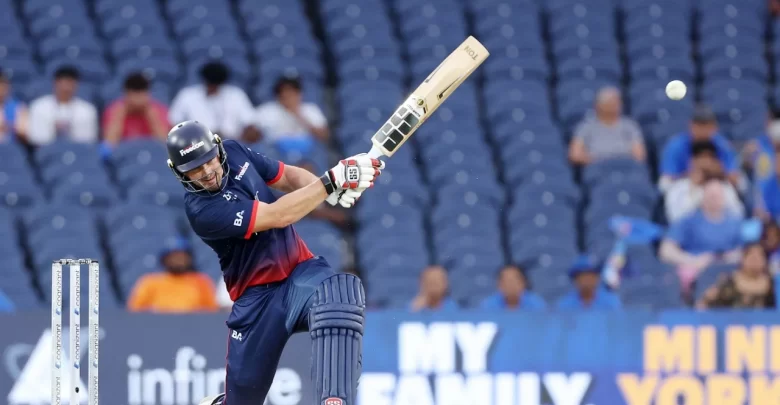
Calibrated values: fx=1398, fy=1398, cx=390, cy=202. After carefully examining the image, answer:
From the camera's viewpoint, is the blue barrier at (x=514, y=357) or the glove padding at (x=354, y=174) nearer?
the glove padding at (x=354, y=174)

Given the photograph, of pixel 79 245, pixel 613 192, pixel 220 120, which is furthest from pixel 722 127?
pixel 79 245

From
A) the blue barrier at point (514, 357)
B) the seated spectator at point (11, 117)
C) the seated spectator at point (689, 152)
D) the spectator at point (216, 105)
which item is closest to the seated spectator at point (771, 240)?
the seated spectator at point (689, 152)

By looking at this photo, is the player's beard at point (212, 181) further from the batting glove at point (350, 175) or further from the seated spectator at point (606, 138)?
the seated spectator at point (606, 138)

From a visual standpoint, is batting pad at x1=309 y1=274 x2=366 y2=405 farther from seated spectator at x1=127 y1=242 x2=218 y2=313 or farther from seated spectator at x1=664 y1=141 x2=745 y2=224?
seated spectator at x1=664 y1=141 x2=745 y2=224

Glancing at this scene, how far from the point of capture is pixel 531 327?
9891mm

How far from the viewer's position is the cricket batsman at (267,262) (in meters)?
6.82

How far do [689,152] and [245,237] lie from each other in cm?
638

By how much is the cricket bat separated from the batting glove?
11.7 inches

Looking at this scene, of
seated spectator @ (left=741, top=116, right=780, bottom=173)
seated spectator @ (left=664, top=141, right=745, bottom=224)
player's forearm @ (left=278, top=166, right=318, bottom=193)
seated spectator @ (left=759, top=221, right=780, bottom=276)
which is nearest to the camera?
player's forearm @ (left=278, top=166, right=318, bottom=193)

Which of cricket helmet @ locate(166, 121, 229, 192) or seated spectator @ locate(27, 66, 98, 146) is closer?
cricket helmet @ locate(166, 121, 229, 192)

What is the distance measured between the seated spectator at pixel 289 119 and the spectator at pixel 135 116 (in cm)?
90

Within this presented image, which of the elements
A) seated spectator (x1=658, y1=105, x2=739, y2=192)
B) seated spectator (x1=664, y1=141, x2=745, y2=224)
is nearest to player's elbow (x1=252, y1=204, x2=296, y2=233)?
seated spectator (x1=664, y1=141, x2=745, y2=224)

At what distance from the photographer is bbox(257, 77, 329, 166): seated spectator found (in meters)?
12.5

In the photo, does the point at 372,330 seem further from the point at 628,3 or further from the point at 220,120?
the point at 628,3
